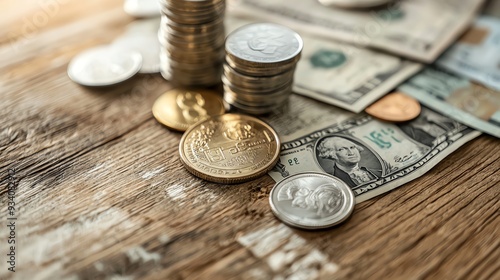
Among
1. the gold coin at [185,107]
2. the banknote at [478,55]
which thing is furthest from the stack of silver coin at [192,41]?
the banknote at [478,55]

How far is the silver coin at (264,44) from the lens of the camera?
101 centimetres

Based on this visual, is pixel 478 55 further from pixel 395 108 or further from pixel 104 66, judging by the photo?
pixel 104 66

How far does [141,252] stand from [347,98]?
1.78ft

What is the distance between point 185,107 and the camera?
1.10m

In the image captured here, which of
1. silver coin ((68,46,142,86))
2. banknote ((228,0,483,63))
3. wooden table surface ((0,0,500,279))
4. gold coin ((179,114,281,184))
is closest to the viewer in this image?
wooden table surface ((0,0,500,279))

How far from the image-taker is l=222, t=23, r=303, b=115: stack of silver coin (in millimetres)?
1009

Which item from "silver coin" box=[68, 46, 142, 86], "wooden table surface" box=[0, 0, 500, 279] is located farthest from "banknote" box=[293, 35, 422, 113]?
"silver coin" box=[68, 46, 142, 86]

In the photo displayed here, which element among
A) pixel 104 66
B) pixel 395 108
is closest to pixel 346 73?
pixel 395 108

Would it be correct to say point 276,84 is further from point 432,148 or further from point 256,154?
point 432,148

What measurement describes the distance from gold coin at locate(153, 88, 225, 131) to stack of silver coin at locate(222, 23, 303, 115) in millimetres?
42

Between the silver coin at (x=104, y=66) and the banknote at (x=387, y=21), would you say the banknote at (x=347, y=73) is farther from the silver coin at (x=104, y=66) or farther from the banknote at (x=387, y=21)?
the silver coin at (x=104, y=66)

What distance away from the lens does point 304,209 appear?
34.7 inches

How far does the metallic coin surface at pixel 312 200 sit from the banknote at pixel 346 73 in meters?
0.23

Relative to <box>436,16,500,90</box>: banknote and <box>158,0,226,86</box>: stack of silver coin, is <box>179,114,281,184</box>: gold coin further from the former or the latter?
<box>436,16,500,90</box>: banknote
